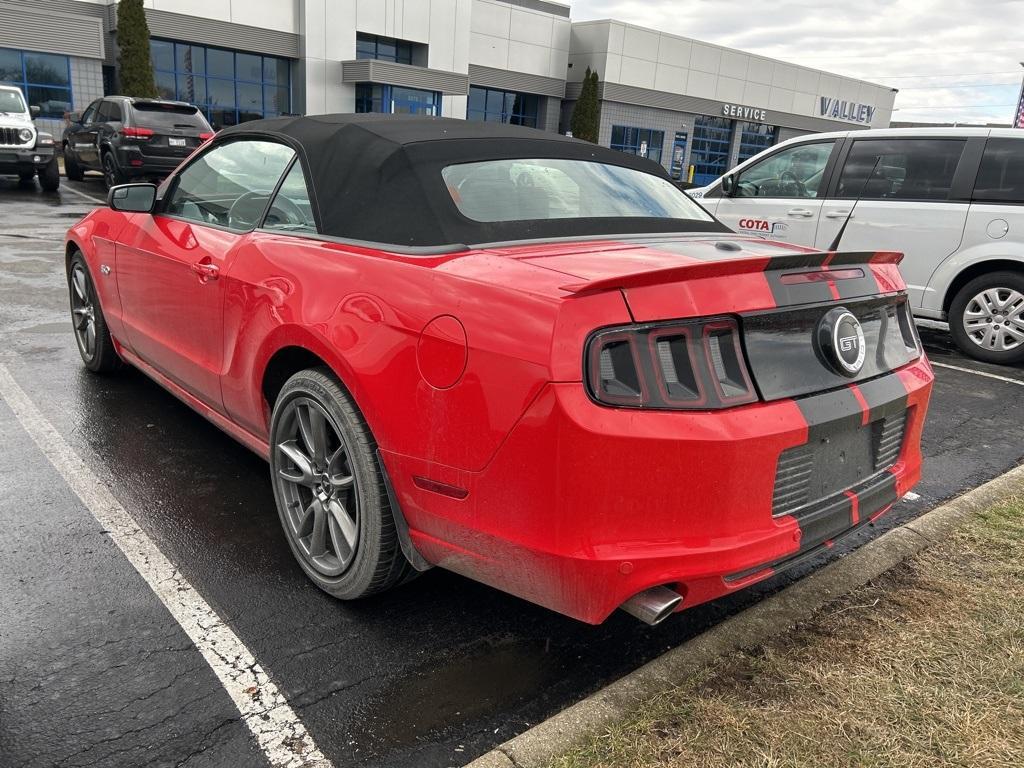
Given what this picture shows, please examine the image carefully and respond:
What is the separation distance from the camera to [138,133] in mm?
15211

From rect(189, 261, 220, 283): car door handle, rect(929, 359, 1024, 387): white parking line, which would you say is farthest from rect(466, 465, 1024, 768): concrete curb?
rect(929, 359, 1024, 387): white parking line

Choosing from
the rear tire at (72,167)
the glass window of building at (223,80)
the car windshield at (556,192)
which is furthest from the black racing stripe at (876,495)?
the glass window of building at (223,80)

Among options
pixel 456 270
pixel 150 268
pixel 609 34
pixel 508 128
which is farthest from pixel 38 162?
pixel 609 34

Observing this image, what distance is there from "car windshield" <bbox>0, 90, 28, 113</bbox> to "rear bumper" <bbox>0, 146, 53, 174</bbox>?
2.80 feet

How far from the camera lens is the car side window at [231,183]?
335 cm

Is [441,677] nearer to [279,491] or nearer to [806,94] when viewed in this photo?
[279,491]

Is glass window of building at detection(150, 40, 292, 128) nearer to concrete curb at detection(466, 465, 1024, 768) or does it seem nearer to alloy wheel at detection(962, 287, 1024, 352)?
alloy wheel at detection(962, 287, 1024, 352)

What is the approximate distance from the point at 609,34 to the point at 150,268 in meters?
36.4

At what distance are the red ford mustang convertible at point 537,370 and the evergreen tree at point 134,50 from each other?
2511cm

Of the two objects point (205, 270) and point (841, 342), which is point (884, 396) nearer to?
point (841, 342)

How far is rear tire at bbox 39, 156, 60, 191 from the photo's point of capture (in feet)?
53.6

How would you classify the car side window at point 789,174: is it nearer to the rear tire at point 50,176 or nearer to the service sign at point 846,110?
the rear tire at point 50,176

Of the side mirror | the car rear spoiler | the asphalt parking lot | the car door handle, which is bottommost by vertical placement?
the asphalt parking lot

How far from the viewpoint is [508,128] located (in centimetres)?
349
